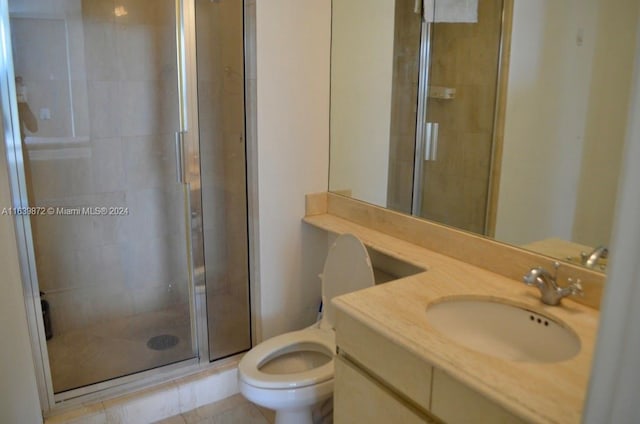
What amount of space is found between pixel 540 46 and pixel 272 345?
62.6 inches

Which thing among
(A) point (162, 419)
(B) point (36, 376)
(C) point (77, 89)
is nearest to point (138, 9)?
(C) point (77, 89)

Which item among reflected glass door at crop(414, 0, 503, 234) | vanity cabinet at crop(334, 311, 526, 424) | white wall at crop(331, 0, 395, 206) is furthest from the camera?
white wall at crop(331, 0, 395, 206)

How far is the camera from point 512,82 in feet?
6.59

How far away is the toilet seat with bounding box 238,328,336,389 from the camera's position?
6.05 ft

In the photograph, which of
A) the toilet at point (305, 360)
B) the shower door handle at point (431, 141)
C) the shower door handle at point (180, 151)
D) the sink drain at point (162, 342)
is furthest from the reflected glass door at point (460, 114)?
the sink drain at point (162, 342)

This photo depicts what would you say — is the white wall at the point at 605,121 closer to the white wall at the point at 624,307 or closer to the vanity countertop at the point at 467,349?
the vanity countertop at the point at 467,349

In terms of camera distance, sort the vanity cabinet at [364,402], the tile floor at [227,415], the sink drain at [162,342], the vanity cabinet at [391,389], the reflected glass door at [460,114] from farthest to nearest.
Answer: the sink drain at [162,342], the tile floor at [227,415], the reflected glass door at [460,114], the vanity cabinet at [364,402], the vanity cabinet at [391,389]

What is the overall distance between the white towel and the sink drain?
215 cm

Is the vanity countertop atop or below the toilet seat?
atop

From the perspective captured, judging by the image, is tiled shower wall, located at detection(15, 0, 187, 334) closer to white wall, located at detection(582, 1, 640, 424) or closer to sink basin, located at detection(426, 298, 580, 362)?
sink basin, located at detection(426, 298, 580, 362)

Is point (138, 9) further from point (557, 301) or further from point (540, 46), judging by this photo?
point (557, 301)

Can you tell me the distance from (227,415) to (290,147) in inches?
51.0

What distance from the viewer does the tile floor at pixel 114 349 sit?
2350mm

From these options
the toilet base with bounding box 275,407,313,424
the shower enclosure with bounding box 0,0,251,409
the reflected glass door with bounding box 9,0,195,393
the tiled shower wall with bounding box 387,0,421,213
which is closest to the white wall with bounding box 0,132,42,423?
the shower enclosure with bounding box 0,0,251,409
